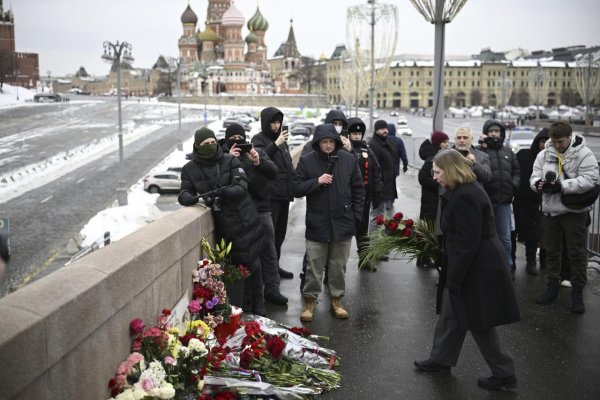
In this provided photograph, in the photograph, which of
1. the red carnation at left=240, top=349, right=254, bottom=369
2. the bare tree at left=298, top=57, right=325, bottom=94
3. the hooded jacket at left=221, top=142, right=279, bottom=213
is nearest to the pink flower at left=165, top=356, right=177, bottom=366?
the red carnation at left=240, top=349, right=254, bottom=369

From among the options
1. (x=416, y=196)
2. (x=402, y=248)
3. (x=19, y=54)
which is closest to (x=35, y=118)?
(x=19, y=54)

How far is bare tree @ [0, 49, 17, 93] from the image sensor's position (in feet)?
102

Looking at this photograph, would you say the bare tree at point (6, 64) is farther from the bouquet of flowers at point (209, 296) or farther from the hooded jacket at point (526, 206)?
the bouquet of flowers at point (209, 296)

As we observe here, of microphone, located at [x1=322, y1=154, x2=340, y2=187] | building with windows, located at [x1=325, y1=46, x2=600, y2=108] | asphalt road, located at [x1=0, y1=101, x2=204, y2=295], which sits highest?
building with windows, located at [x1=325, y1=46, x2=600, y2=108]

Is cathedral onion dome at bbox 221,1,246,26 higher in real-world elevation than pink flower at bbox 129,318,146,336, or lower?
higher

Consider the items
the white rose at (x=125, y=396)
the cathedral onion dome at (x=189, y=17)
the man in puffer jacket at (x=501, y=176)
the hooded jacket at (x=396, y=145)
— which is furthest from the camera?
the cathedral onion dome at (x=189, y=17)

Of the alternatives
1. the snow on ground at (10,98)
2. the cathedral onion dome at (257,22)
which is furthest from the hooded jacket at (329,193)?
the cathedral onion dome at (257,22)

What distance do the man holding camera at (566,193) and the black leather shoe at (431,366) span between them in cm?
225

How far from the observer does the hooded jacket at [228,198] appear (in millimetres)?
5844

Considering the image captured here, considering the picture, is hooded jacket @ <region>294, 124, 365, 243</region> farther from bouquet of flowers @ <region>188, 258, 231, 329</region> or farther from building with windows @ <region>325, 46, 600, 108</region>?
building with windows @ <region>325, 46, 600, 108</region>

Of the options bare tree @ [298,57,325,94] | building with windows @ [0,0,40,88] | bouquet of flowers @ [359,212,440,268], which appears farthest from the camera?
bare tree @ [298,57,325,94]

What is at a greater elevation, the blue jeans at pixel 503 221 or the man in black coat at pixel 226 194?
the man in black coat at pixel 226 194

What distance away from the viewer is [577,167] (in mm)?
6535

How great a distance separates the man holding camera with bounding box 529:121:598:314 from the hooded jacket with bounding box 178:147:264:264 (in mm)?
3213
